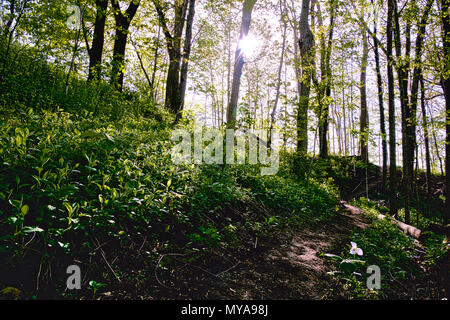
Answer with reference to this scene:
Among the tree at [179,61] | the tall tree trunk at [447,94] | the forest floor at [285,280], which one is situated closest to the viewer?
the forest floor at [285,280]

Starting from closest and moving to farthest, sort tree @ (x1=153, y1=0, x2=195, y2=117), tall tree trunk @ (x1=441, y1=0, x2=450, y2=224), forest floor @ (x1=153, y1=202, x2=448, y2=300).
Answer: forest floor @ (x1=153, y1=202, x2=448, y2=300)
tall tree trunk @ (x1=441, y1=0, x2=450, y2=224)
tree @ (x1=153, y1=0, x2=195, y2=117)

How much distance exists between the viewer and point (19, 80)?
495 cm

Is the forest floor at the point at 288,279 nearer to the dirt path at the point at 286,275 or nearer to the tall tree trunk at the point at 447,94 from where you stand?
the dirt path at the point at 286,275

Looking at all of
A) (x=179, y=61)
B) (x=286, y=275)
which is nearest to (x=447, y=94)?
(x=286, y=275)

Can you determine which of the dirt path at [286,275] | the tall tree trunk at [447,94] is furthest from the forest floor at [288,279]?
the tall tree trunk at [447,94]

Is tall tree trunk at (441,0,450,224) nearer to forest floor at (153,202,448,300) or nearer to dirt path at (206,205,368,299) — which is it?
forest floor at (153,202,448,300)

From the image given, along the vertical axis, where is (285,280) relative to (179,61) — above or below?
below

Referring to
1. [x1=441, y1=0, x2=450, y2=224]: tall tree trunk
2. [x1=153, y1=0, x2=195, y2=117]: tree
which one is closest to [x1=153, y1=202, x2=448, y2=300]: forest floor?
[x1=441, y1=0, x2=450, y2=224]: tall tree trunk

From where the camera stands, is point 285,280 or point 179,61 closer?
point 285,280

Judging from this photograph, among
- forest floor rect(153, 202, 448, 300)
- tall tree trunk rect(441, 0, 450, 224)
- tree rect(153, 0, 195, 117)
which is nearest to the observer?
forest floor rect(153, 202, 448, 300)

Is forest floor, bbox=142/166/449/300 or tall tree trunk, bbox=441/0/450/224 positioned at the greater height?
tall tree trunk, bbox=441/0/450/224

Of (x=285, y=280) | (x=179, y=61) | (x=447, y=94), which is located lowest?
(x=285, y=280)

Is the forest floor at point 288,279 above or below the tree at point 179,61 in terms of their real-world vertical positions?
below

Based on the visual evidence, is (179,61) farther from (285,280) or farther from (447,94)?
(285,280)
